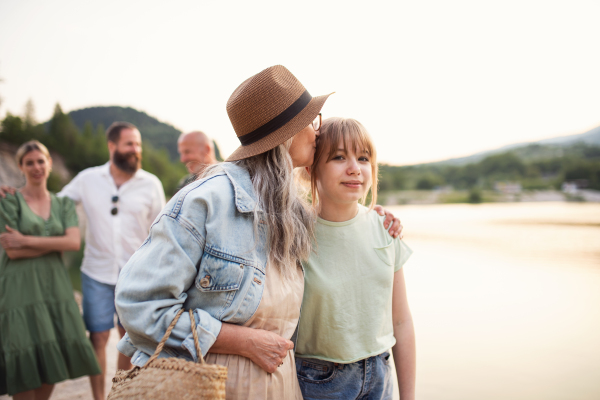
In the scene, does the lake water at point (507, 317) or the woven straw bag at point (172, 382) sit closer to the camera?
the woven straw bag at point (172, 382)

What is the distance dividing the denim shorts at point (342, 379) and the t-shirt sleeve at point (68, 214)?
266 cm

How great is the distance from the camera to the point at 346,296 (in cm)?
157

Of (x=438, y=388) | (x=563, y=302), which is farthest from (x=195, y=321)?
(x=563, y=302)

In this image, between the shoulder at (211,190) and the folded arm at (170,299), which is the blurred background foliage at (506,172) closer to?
the shoulder at (211,190)

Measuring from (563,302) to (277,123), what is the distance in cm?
977

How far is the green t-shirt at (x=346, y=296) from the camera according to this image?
1.55m

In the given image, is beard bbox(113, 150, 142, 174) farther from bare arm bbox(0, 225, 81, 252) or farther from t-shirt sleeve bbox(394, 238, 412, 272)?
t-shirt sleeve bbox(394, 238, 412, 272)

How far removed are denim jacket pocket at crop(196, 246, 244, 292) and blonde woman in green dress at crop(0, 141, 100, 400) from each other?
101 inches

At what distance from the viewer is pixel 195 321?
3.83 feet

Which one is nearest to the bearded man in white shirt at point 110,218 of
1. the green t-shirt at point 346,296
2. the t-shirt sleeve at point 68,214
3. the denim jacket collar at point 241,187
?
the t-shirt sleeve at point 68,214

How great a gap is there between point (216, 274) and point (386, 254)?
0.80 meters

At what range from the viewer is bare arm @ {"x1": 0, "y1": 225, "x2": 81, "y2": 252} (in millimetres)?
2975

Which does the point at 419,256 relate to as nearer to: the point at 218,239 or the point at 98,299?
the point at 98,299

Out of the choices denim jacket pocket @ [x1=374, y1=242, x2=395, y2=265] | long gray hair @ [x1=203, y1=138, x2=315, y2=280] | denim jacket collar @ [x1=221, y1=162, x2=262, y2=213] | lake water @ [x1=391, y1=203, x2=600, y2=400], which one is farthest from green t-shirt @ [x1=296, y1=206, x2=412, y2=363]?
lake water @ [x1=391, y1=203, x2=600, y2=400]
